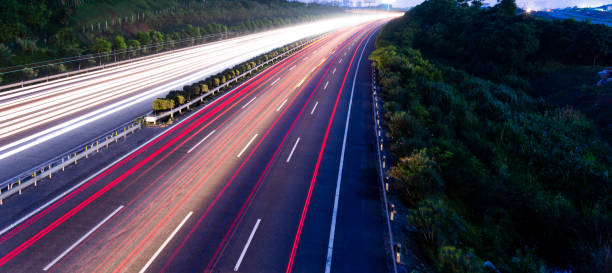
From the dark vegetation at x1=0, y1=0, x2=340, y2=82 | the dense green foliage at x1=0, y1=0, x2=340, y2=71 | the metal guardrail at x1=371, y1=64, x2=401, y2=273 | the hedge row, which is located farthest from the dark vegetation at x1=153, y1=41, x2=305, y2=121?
the dense green foliage at x1=0, y1=0, x2=340, y2=71

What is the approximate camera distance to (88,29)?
55.6 metres

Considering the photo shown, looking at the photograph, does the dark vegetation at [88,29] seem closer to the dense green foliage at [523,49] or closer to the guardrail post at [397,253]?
the guardrail post at [397,253]

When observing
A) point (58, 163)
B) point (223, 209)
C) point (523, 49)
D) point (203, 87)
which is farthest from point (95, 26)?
point (523, 49)

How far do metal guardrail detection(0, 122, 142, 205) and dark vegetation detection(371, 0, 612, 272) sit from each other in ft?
51.0

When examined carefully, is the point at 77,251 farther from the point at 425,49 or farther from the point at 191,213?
the point at 425,49

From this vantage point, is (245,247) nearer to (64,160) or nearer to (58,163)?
(58,163)

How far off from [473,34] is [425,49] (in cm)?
976

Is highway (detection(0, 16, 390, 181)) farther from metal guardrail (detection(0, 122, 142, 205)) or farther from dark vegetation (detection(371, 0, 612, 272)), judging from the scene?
dark vegetation (detection(371, 0, 612, 272))

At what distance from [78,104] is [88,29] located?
1461 inches

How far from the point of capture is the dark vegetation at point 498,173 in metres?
11.5

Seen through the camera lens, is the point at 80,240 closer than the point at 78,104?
Yes

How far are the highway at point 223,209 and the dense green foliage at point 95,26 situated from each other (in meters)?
28.2

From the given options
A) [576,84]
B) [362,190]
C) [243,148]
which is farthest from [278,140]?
[576,84]

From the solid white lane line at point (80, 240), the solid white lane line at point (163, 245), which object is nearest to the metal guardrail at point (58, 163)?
the solid white lane line at point (80, 240)
